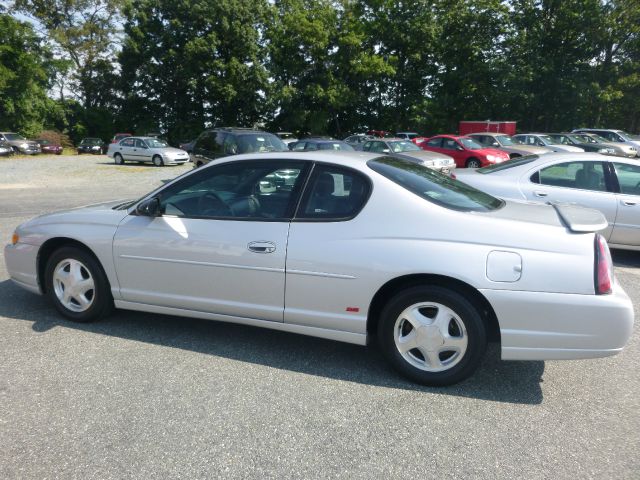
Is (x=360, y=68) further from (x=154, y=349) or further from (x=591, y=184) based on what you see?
(x=154, y=349)

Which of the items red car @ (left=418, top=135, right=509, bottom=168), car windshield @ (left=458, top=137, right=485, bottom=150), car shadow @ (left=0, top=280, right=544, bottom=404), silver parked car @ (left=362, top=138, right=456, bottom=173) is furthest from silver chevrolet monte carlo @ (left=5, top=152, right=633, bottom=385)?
car windshield @ (left=458, top=137, right=485, bottom=150)

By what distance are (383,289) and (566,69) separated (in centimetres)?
4416

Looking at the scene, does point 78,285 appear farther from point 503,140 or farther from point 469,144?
point 503,140

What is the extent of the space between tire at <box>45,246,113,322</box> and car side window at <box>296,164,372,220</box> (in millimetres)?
1874

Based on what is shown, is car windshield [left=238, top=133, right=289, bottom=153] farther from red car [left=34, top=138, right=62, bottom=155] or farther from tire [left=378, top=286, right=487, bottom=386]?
red car [left=34, top=138, right=62, bottom=155]

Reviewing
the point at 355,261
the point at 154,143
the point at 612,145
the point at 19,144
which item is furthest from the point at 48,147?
the point at 355,261

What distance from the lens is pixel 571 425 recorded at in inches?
114

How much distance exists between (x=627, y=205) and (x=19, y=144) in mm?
35280

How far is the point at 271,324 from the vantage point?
145 inches

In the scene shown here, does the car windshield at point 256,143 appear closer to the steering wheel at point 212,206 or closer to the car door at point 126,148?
the steering wheel at point 212,206

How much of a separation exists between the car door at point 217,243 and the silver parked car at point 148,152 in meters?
21.0

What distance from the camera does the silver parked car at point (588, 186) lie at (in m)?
6.52

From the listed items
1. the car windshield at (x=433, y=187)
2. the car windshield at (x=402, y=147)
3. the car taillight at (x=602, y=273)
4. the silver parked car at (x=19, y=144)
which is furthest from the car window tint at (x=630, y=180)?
the silver parked car at (x=19, y=144)

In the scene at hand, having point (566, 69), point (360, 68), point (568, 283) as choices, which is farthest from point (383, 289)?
point (566, 69)
